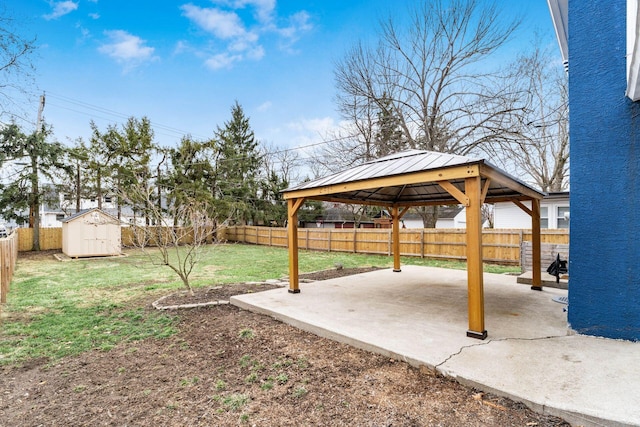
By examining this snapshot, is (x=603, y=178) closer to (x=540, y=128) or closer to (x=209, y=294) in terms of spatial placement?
(x=209, y=294)

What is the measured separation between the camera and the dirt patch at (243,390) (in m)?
2.31

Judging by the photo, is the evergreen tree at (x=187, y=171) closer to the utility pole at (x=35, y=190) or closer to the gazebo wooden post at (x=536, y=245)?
the utility pole at (x=35, y=190)

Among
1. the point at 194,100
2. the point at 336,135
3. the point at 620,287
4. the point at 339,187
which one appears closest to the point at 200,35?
the point at 194,100

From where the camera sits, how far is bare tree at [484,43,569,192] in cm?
1271

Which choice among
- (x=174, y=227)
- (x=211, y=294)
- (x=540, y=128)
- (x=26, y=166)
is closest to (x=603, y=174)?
(x=211, y=294)

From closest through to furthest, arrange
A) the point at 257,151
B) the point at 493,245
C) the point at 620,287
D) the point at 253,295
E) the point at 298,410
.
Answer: the point at 298,410 < the point at 620,287 < the point at 253,295 < the point at 493,245 < the point at 257,151

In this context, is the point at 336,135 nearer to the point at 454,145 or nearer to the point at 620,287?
the point at 454,145

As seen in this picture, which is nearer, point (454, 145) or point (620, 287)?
point (620, 287)

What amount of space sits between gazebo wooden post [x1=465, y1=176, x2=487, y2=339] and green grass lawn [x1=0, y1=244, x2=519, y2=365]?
149 inches

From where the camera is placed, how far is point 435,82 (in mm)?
13641

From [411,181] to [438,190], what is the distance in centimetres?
341

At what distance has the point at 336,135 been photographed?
16.2 m

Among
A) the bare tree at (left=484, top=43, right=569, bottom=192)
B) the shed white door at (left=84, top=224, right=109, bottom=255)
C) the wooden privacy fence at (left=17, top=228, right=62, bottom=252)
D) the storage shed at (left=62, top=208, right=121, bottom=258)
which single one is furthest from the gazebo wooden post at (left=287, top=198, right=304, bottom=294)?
the wooden privacy fence at (left=17, top=228, right=62, bottom=252)

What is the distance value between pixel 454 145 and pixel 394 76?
3984mm
